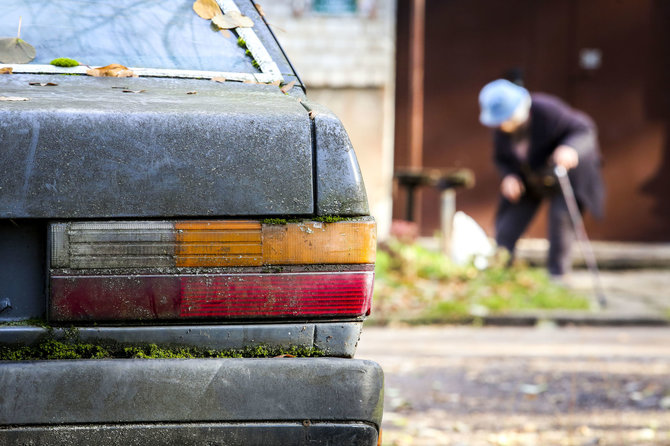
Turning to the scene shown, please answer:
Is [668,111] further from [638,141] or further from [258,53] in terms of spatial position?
[258,53]

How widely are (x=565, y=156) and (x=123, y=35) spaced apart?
18.5 feet

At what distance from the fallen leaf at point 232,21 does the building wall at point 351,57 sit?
26.8 feet

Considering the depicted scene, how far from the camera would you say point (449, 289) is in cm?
833

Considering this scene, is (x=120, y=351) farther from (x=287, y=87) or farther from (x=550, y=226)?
(x=550, y=226)

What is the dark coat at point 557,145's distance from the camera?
26.1ft

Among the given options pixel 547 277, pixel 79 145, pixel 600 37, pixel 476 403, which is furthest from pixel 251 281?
pixel 600 37

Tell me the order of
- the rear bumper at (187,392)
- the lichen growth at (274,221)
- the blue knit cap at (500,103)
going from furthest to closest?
the blue knit cap at (500,103) < the lichen growth at (274,221) < the rear bumper at (187,392)

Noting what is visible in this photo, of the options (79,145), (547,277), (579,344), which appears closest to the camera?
(79,145)

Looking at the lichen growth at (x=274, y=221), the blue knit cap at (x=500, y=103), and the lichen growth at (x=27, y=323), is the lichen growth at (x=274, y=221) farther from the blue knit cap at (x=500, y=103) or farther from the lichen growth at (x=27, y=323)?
the blue knit cap at (x=500, y=103)

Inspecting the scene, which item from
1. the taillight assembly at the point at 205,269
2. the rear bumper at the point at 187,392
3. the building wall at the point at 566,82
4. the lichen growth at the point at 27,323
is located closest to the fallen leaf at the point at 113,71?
the taillight assembly at the point at 205,269

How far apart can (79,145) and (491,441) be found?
102 inches

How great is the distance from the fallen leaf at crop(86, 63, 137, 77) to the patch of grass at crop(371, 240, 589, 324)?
4.95 m

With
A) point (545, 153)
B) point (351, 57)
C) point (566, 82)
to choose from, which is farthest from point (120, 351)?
point (566, 82)

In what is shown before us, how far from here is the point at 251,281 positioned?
6.95ft
